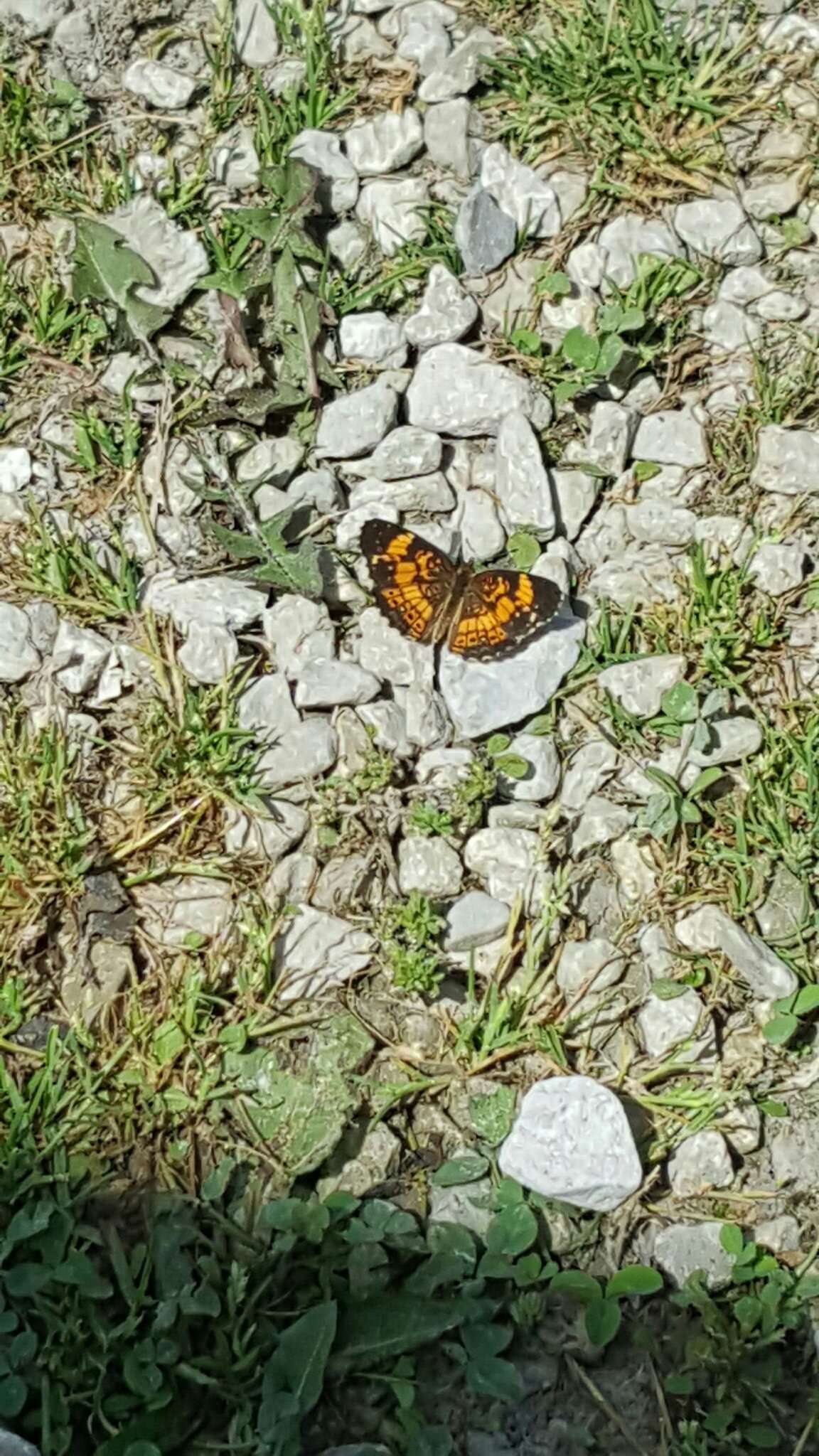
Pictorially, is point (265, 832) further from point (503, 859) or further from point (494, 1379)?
point (494, 1379)

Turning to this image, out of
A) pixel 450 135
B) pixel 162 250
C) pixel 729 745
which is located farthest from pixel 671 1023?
pixel 450 135

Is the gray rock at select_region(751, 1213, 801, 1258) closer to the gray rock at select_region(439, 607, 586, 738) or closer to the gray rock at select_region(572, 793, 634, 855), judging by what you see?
the gray rock at select_region(572, 793, 634, 855)

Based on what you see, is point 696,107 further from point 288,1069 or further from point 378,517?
point 288,1069

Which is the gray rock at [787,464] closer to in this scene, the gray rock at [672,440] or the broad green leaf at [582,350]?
the gray rock at [672,440]

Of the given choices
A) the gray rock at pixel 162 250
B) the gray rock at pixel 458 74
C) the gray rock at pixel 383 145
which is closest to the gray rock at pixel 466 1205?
the gray rock at pixel 162 250

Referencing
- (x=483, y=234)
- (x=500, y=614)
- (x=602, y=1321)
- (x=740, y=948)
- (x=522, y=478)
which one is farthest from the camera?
(x=483, y=234)

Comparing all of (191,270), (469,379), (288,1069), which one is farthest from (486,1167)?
(191,270)
